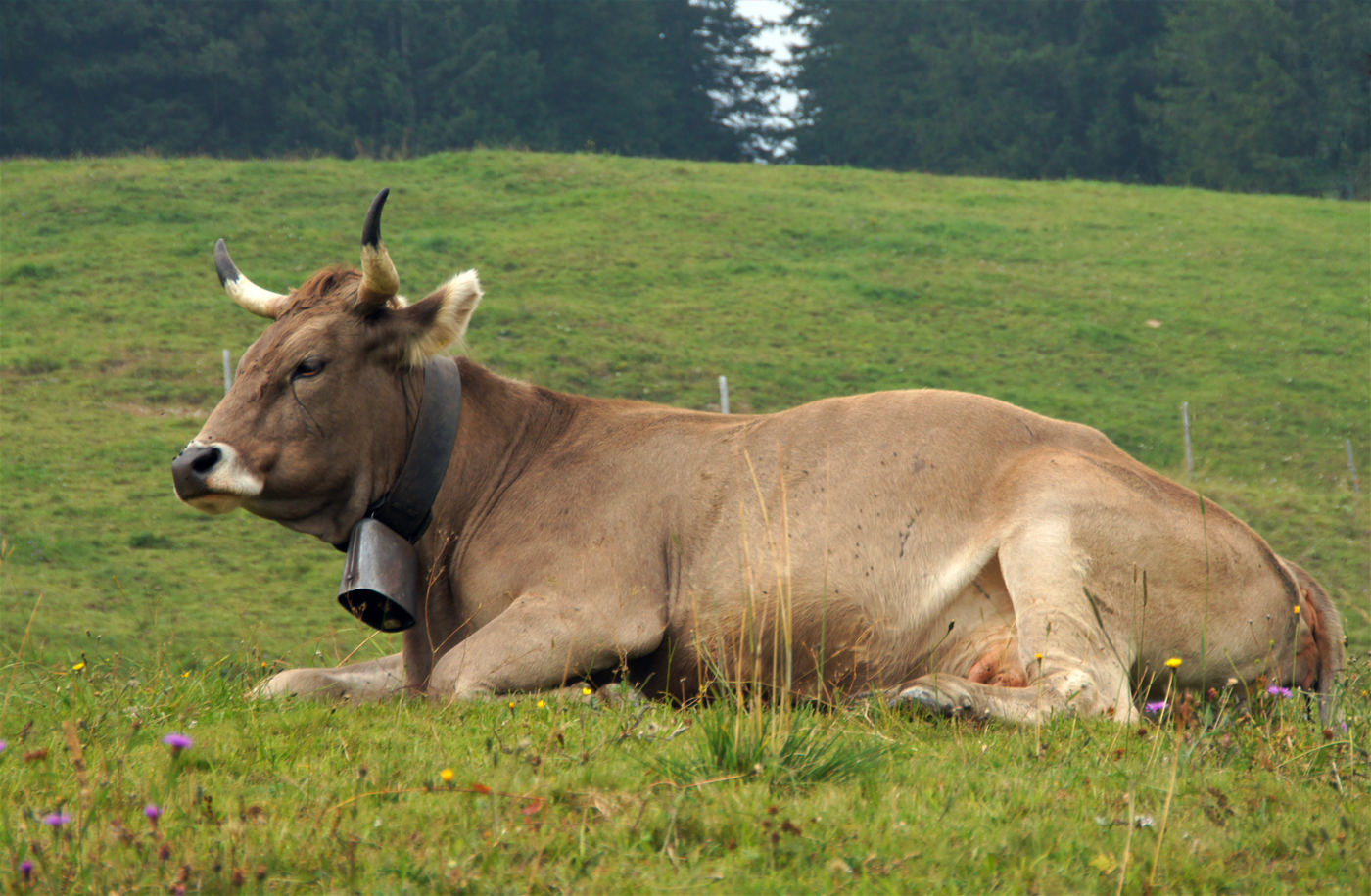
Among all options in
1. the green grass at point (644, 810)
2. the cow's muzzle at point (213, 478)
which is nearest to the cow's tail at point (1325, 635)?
the green grass at point (644, 810)

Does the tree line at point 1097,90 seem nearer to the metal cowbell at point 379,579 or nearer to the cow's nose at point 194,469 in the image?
the metal cowbell at point 379,579

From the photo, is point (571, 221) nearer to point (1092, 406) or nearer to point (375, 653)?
point (1092, 406)

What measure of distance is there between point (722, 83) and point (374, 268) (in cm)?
5642

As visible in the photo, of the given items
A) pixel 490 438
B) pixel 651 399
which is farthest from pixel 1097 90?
pixel 490 438

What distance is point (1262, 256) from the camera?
30734mm

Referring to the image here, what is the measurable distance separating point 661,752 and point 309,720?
4.27ft

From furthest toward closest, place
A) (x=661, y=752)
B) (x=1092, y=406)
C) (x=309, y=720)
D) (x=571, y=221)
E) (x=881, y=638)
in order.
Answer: (x=571, y=221) → (x=1092, y=406) → (x=881, y=638) → (x=309, y=720) → (x=661, y=752)

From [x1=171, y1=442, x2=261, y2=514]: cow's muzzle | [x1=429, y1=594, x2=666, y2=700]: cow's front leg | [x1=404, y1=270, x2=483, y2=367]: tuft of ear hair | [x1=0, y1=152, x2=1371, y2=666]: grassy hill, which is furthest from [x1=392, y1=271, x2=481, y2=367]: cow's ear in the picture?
[x1=0, y1=152, x2=1371, y2=666]: grassy hill

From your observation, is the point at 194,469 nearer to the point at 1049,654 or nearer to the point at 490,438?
the point at 490,438

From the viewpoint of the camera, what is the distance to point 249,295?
6.11 meters

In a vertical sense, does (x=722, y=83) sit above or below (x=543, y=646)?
above

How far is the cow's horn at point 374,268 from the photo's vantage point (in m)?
5.19

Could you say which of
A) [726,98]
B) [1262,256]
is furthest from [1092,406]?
[726,98]

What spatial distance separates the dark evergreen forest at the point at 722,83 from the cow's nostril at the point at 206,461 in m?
43.6
